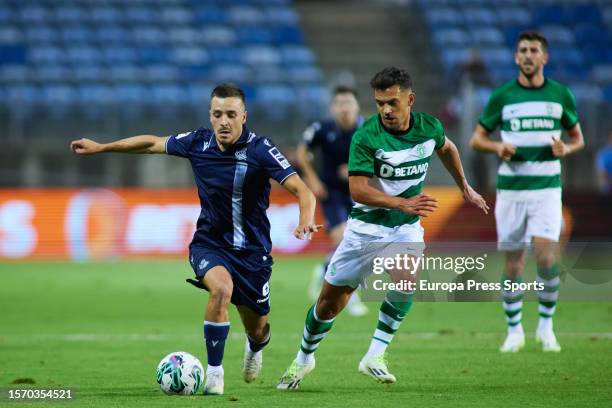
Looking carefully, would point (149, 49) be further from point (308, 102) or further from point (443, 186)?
point (443, 186)

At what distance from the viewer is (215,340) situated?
709 cm

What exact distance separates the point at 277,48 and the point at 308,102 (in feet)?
19.8

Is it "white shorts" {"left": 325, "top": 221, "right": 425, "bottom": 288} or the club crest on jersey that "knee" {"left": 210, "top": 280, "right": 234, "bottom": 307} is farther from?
the club crest on jersey

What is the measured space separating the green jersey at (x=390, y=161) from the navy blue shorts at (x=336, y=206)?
5826mm

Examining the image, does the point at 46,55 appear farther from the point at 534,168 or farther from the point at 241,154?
the point at 241,154

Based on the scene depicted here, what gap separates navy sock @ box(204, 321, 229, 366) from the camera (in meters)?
7.07

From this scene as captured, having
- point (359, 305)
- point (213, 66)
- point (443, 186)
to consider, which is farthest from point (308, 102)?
point (359, 305)

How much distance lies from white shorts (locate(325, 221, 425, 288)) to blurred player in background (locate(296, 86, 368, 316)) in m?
4.98

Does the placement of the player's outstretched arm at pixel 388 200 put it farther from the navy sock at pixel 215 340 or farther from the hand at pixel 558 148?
the hand at pixel 558 148

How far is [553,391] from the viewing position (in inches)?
282

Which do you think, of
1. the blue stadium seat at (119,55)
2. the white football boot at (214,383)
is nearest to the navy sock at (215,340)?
the white football boot at (214,383)

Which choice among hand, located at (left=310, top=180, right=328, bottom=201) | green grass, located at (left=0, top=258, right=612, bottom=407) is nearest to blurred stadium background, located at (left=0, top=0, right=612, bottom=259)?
green grass, located at (left=0, top=258, right=612, bottom=407)

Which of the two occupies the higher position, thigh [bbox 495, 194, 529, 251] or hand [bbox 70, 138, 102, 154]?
hand [bbox 70, 138, 102, 154]

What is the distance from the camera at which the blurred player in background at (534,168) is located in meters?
9.51
